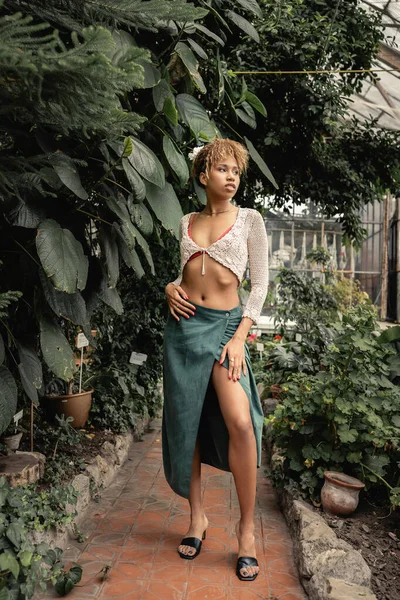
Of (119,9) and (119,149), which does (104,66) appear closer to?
(119,9)

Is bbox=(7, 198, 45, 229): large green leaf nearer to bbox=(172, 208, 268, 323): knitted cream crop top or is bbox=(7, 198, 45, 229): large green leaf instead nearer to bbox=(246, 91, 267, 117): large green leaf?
bbox=(172, 208, 268, 323): knitted cream crop top

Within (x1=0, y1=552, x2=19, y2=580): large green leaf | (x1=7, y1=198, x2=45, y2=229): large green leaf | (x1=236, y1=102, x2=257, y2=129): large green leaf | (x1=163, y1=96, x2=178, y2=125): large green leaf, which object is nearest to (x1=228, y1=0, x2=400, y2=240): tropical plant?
(x1=236, y1=102, x2=257, y2=129): large green leaf

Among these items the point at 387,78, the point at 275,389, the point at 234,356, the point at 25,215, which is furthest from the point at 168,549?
the point at 387,78

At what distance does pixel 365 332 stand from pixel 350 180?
238 centimetres

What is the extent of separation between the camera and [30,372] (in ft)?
5.62

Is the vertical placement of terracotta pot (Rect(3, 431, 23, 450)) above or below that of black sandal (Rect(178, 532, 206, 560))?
above

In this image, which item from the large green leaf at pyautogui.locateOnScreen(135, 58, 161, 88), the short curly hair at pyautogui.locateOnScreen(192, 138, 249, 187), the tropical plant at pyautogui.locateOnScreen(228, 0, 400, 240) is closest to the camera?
the large green leaf at pyautogui.locateOnScreen(135, 58, 161, 88)

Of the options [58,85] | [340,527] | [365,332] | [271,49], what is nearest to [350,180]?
[271,49]

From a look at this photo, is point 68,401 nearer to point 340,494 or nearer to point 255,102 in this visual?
point 340,494

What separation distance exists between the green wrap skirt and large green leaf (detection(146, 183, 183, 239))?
32cm

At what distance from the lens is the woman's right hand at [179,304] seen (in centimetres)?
201

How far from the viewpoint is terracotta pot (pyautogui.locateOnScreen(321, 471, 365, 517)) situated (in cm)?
233

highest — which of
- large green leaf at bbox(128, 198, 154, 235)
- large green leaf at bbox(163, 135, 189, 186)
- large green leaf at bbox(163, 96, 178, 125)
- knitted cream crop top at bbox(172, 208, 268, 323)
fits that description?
large green leaf at bbox(163, 96, 178, 125)

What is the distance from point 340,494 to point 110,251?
4.70 ft
